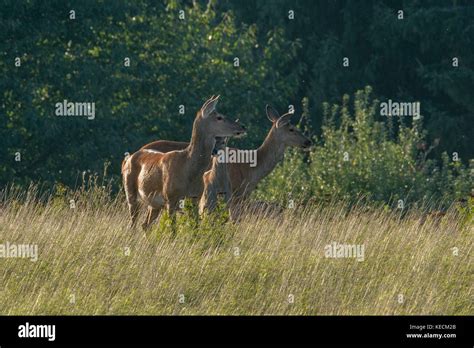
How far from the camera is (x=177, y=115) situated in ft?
85.8

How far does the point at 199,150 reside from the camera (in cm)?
Result: 1527

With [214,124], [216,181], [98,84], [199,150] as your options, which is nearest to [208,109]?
[214,124]

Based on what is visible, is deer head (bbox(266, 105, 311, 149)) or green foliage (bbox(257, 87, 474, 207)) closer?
deer head (bbox(266, 105, 311, 149))

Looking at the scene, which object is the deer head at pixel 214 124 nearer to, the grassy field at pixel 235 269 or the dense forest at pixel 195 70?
the grassy field at pixel 235 269

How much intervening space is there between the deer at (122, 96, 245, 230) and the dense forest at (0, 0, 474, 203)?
5443 mm

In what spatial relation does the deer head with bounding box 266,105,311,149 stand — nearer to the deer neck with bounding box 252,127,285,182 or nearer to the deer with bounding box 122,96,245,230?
the deer neck with bounding box 252,127,285,182

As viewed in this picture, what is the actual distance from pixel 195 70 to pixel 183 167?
11575mm

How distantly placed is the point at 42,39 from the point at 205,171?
32.1 ft

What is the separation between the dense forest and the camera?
2381 centimetres

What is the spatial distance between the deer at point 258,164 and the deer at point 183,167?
0.88 meters

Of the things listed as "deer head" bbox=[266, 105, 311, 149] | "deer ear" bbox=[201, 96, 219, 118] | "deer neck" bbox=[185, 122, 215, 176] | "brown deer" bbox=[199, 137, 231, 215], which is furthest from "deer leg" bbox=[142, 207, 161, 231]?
"deer head" bbox=[266, 105, 311, 149]

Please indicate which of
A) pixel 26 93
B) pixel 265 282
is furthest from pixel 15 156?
pixel 265 282
